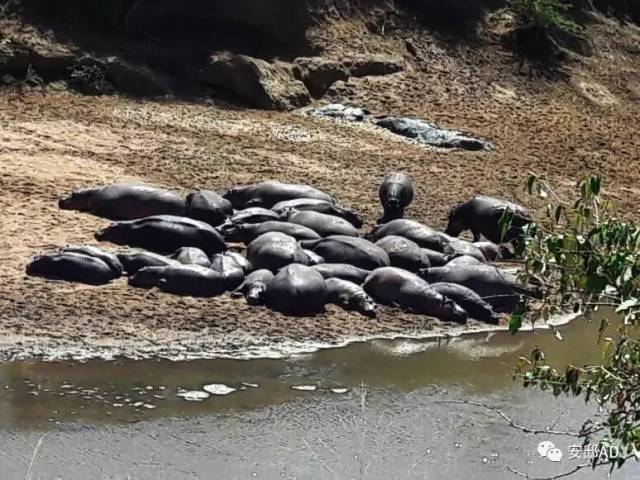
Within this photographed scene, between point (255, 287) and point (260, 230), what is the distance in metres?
1.15

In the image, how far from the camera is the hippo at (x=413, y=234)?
10555mm

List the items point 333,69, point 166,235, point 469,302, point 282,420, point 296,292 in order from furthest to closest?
point 333,69 < point 166,235 < point 469,302 < point 296,292 < point 282,420

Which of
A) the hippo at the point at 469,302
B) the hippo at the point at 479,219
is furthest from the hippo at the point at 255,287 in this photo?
the hippo at the point at 479,219

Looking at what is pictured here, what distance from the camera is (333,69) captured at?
682 inches

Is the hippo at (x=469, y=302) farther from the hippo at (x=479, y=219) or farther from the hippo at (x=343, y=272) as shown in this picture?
the hippo at (x=479, y=219)

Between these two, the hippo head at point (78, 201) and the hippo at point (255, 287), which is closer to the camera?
the hippo at point (255, 287)

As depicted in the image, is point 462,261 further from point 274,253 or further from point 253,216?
point 253,216

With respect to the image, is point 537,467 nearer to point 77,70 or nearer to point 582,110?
point 77,70

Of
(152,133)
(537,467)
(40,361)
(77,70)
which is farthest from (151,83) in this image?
(537,467)

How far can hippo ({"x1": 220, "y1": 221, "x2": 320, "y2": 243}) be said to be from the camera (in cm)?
1017

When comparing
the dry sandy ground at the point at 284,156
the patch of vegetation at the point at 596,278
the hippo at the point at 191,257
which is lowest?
the dry sandy ground at the point at 284,156

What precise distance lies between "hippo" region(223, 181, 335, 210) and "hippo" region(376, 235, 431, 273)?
4.04 ft

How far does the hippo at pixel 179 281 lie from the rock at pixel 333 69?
8.15 m

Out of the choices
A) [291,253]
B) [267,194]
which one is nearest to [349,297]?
[291,253]
